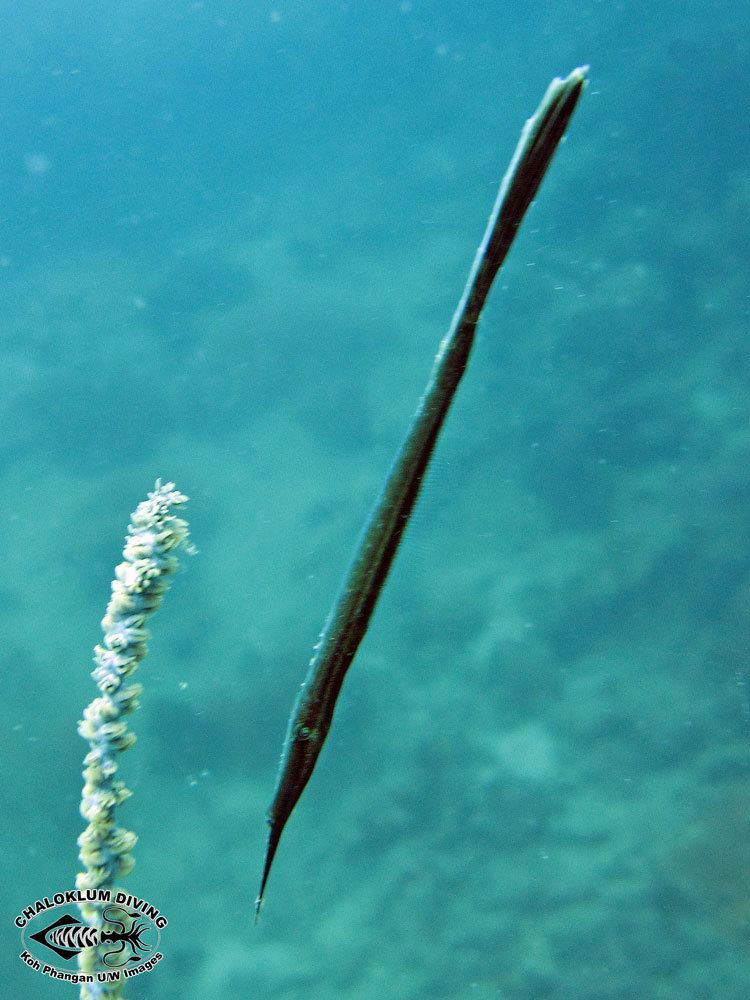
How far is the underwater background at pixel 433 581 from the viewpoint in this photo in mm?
4953

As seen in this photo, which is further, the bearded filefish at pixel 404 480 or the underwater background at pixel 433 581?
the underwater background at pixel 433 581

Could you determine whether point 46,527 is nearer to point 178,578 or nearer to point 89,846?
point 178,578

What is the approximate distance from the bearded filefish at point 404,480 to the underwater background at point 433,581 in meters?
Result: 0.08

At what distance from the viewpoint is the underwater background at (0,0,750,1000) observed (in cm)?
495

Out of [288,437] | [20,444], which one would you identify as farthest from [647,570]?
[20,444]

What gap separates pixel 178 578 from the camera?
7379mm

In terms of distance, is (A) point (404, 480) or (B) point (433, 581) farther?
(B) point (433, 581)

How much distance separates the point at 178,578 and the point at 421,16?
20.7 meters

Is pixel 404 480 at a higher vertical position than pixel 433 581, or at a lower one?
lower

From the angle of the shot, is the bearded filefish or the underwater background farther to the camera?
the underwater background

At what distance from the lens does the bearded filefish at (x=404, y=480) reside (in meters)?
1.27

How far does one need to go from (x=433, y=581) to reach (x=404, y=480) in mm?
5267

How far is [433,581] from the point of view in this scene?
6.86 m

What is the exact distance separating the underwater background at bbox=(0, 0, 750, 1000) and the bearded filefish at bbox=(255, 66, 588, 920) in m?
0.08
